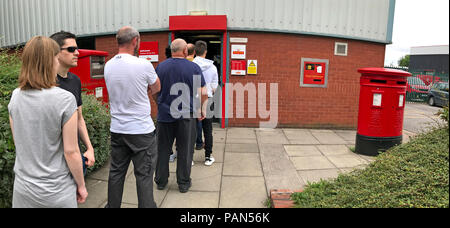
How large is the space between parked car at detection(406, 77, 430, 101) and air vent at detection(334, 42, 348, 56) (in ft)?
41.6

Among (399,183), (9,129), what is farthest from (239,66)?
(9,129)

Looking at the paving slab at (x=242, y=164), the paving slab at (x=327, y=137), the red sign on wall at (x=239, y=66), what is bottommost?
the paving slab at (x=242, y=164)

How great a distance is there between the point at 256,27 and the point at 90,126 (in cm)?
465

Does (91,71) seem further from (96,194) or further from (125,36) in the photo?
(125,36)

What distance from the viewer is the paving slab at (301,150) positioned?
5.66 m

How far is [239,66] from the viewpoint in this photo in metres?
7.60

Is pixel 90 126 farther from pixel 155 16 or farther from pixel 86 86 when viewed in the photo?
pixel 155 16

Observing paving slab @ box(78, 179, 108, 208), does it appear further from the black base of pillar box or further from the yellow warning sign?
the yellow warning sign

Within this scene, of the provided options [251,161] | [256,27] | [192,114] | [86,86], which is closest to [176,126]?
[192,114]

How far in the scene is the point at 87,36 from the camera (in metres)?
8.41

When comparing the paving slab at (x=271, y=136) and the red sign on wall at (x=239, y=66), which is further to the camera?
the red sign on wall at (x=239, y=66)

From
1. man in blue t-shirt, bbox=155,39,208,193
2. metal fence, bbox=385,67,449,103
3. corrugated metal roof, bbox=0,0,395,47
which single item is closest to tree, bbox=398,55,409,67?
metal fence, bbox=385,67,449,103

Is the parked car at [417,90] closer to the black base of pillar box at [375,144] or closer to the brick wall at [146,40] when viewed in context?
the black base of pillar box at [375,144]

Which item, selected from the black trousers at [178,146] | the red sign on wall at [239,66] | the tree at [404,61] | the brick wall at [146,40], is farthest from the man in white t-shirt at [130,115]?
the tree at [404,61]
